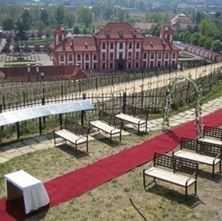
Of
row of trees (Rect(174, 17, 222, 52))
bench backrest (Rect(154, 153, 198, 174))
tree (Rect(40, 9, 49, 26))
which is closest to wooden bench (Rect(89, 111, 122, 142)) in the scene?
bench backrest (Rect(154, 153, 198, 174))

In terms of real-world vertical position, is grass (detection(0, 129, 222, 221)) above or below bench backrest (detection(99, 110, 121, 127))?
below

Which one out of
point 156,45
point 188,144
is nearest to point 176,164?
point 188,144

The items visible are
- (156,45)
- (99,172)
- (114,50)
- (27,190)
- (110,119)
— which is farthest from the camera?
(156,45)

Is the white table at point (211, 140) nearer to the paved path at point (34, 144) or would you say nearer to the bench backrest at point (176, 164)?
the bench backrest at point (176, 164)

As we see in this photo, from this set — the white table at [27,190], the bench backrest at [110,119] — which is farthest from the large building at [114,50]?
the white table at [27,190]

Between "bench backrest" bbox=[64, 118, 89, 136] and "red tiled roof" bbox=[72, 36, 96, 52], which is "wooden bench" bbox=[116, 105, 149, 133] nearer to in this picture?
"bench backrest" bbox=[64, 118, 89, 136]

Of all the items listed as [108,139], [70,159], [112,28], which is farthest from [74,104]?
[112,28]

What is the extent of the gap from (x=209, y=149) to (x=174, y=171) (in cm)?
213

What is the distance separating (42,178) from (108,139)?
4.07 metres

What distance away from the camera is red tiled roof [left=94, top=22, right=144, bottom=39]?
211 ft

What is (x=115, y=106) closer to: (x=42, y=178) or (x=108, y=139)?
(x=108, y=139)

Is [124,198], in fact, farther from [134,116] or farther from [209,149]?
[134,116]

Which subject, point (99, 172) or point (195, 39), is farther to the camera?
point (195, 39)

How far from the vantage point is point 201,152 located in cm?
1394
